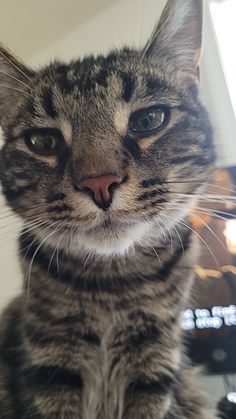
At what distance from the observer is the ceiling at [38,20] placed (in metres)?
1.17

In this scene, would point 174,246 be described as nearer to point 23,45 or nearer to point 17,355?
point 17,355

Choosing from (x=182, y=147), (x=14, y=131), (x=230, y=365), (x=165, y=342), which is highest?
(x=14, y=131)

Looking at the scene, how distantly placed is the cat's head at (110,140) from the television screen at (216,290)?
23 cm

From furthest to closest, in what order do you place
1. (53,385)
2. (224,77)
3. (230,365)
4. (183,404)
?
(224,77) → (230,365) → (183,404) → (53,385)

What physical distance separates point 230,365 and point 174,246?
0.32 meters

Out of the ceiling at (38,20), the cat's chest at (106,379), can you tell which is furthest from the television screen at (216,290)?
the ceiling at (38,20)

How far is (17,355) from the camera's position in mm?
726

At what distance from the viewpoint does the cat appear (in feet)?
2.13

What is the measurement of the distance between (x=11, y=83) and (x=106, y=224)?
0.32 metres

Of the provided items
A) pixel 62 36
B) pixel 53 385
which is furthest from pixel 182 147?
pixel 62 36

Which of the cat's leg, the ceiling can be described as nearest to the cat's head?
the cat's leg

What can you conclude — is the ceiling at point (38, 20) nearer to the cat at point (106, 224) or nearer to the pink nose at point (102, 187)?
the cat at point (106, 224)

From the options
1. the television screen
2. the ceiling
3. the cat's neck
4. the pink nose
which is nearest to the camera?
the pink nose

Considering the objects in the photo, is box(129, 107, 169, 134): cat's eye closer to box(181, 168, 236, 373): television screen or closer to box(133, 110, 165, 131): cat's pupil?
box(133, 110, 165, 131): cat's pupil
